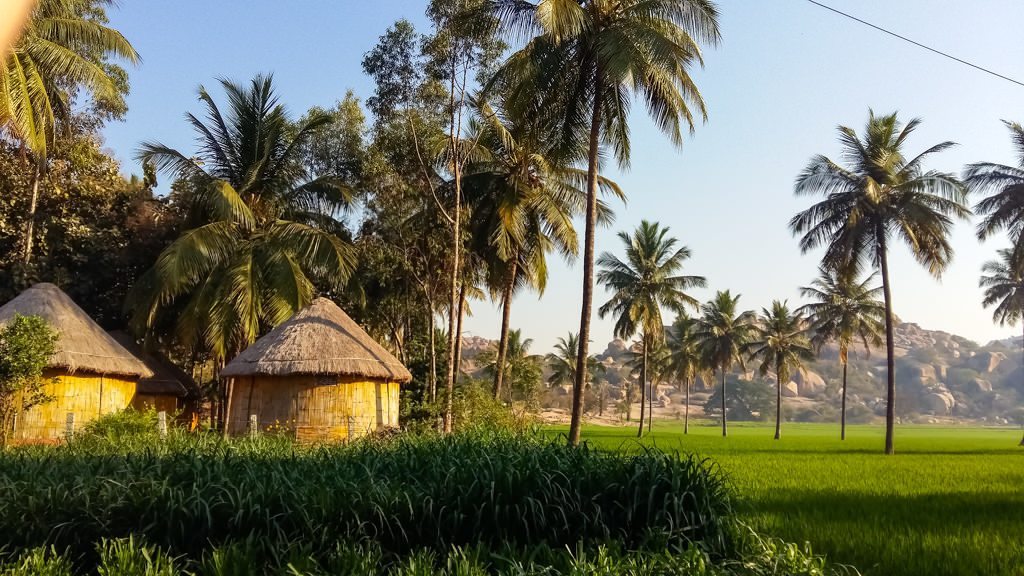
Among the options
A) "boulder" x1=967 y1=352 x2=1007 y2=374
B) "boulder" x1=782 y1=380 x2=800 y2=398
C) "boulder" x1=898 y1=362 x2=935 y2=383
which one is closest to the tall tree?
"boulder" x1=782 y1=380 x2=800 y2=398

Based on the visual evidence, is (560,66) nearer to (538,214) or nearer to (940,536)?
(538,214)

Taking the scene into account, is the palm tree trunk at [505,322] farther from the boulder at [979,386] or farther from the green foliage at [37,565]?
the boulder at [979,386]

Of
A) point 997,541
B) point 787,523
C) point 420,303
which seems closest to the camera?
point 997,541

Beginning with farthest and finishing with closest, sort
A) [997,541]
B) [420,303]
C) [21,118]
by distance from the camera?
[420,303]
[21,118]
[997,541]

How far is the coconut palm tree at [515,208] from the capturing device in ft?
73.6

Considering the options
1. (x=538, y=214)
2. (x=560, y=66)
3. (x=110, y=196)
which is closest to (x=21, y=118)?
(x=110, y=196)

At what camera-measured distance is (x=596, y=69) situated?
1565 cm

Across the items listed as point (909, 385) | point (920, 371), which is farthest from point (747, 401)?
point (920, 371)

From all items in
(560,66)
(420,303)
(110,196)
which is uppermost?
(560,66)

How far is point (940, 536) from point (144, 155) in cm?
1990

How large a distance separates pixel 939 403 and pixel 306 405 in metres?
148

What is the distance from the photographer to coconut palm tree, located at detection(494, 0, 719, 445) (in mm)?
14352

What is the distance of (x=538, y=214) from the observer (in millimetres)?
23562

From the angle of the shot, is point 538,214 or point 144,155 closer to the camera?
point 144,155
